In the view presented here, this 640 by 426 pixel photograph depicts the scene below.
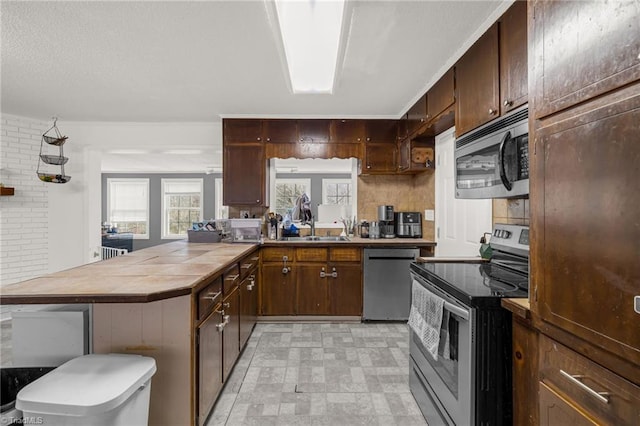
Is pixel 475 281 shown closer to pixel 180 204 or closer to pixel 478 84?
pixel 478 84

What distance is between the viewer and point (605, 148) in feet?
2.43

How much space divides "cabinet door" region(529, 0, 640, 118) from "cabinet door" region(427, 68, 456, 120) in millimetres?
1391

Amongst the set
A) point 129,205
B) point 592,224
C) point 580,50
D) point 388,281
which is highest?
point 580,50

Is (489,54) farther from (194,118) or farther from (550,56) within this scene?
(194,118)

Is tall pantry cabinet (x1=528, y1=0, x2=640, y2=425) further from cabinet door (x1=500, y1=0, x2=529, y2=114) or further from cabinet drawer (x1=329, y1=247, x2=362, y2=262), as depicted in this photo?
cabinet drawer (x1=329, y1=247, x2=362, y2=262)

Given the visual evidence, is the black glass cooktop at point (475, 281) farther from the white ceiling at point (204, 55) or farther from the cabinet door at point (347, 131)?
the cabinet door at point (347, 131)

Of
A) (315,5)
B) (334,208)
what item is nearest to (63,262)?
(334,208)

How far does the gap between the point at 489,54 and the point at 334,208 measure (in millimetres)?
2557

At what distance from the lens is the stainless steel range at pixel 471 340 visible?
1194mm

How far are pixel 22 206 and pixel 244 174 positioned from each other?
2.73 m

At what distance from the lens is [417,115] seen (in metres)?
3.12

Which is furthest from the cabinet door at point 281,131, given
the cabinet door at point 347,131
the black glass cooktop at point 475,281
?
the black glass cooktop at point 475,281

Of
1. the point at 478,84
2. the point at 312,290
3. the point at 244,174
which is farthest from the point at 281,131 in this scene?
the point at 478,84

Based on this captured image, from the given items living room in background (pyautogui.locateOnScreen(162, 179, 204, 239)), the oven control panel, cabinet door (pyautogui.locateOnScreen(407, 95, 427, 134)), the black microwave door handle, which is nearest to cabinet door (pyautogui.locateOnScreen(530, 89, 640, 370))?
the black microwave door handle
